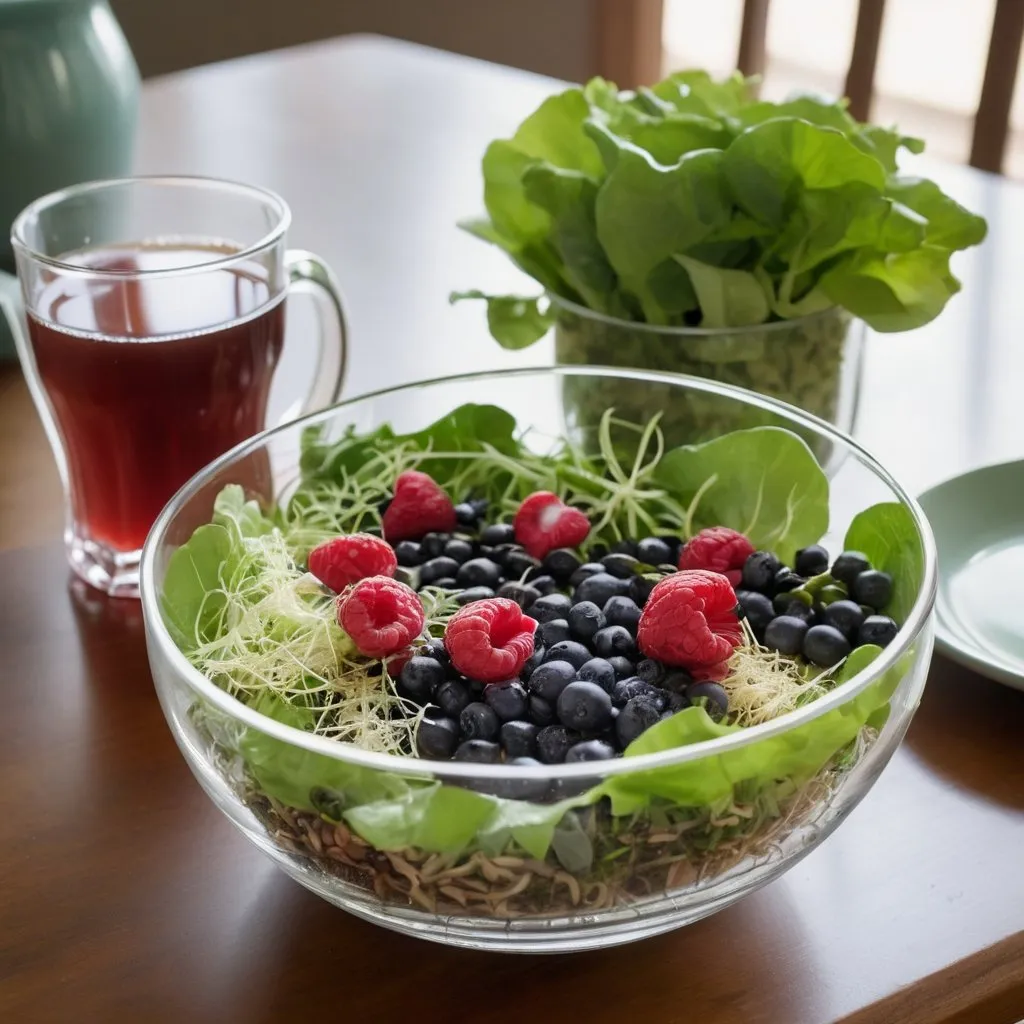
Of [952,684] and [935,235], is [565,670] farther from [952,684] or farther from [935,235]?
[935,235]

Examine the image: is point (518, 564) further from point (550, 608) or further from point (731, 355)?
point (731, 355)

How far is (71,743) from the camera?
0.65 metres

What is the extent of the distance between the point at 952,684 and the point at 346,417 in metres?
0.33

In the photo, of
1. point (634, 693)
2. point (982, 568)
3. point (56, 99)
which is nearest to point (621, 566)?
point (634, 693)

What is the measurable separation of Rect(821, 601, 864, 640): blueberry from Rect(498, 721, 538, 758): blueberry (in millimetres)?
149

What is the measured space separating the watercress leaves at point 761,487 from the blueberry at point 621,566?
0.22ft

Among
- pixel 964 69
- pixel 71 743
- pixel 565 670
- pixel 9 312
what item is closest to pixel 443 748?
pixel 565 670

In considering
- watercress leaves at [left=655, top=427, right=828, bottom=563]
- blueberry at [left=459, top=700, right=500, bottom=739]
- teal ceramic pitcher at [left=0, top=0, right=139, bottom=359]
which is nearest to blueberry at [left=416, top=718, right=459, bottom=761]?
blueberry at [left=459, top=700, right=500, bottom=739]

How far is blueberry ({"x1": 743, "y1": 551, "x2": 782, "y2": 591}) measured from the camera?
24.4 inches

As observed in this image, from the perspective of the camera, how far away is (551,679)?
20.8 inches

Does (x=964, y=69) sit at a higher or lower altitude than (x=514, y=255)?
lower

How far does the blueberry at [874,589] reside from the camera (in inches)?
24.0

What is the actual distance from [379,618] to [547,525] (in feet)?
0.45

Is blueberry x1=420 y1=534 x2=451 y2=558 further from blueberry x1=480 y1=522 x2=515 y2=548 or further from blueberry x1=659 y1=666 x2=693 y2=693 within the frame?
blueberry x1=659 y1=666 x2=693 y2=693
